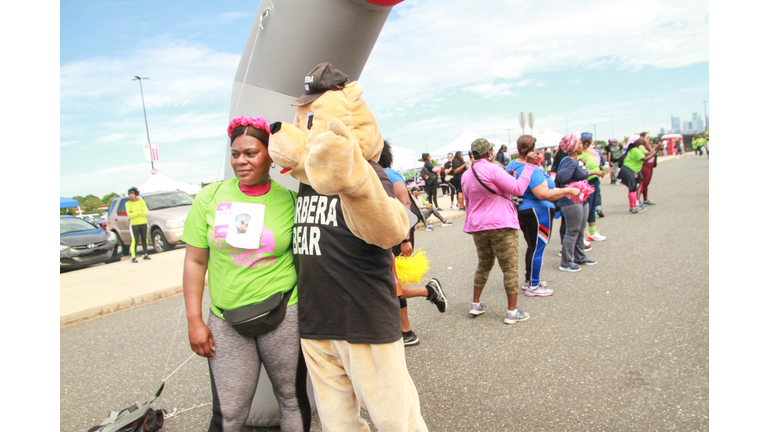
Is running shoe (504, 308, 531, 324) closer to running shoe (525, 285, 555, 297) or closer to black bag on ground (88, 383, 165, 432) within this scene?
running shoe (525, 285, 555, 297)

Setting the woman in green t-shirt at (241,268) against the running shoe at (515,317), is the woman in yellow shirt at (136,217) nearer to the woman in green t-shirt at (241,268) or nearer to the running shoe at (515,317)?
the running shoe at (515,317)

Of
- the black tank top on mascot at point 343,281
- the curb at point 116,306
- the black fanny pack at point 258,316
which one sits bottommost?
the curb at point 116,306

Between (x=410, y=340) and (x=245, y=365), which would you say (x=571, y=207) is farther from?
(x=245, y=365)

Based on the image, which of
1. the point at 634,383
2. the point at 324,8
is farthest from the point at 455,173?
the point at 324,8

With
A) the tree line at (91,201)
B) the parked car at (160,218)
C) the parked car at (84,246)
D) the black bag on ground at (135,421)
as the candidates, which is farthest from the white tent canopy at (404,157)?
the black bag on ground at (135,421)

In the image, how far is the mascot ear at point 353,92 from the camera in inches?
66.9

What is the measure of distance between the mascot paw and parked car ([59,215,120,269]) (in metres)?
10.4

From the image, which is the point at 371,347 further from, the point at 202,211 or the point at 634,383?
the point at 634,383

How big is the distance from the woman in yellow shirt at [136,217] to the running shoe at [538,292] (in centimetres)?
812

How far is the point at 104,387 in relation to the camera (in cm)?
364

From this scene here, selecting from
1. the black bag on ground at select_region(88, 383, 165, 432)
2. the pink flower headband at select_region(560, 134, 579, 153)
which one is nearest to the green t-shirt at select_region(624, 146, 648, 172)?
the pink flower headband at select_region(560, 134, 579, 153)

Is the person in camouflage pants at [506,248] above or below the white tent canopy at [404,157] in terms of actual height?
below
